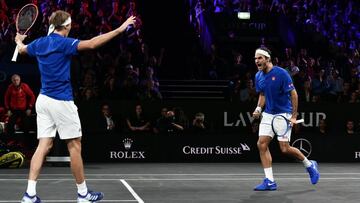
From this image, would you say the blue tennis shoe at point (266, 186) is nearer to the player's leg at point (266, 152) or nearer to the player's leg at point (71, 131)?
the player's leg at point (266, 152)

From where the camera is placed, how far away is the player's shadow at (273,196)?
8.88 meters

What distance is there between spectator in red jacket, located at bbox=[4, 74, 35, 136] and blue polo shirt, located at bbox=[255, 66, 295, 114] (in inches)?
253

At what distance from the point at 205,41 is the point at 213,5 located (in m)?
1.49

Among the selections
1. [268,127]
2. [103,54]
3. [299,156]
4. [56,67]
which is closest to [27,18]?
[56,67]

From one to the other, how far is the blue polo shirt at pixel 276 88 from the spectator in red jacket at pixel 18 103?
21.0 ft

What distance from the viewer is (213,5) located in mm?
22312

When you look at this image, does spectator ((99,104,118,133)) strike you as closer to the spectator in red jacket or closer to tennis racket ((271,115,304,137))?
the spectator in red jacket

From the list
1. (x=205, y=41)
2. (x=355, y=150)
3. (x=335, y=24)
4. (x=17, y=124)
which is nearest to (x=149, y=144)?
(x=17, y=124)

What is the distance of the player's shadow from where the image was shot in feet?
29.1

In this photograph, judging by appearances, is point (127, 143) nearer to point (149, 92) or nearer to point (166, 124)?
point (166, 124)

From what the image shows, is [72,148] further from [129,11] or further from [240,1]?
[240,1]

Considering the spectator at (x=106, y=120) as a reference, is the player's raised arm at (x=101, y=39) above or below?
above

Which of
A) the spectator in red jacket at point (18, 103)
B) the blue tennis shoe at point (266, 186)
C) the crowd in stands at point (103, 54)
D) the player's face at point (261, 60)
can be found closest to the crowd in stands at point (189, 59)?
the crowd in stands at point (103, 54)

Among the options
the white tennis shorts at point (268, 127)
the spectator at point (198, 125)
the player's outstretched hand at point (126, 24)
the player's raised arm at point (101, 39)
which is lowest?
the spectator at point (198, 125)
